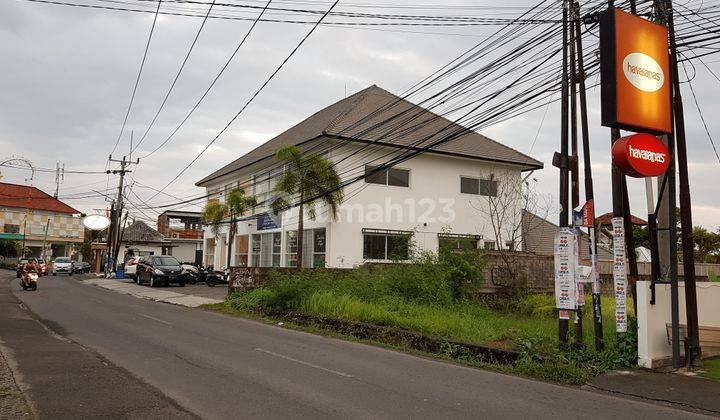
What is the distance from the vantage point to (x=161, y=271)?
3130 centimetres

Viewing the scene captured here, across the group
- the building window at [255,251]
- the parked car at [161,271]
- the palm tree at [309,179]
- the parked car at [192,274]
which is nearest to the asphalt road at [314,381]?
the palm tree at [309,179]

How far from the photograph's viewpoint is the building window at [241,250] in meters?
33.6

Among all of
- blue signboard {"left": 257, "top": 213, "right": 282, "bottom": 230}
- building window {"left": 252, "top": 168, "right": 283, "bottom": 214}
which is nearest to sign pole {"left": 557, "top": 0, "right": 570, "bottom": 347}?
blue signboard {"left": 257, "top": 213, "right": 282, "bottom": 230}

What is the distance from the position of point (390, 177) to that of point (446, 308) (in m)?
11.5

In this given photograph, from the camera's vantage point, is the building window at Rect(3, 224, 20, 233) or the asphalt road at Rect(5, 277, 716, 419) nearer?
the asphalt road at Rect(5, 277, 716, 419)

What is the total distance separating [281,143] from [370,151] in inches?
277

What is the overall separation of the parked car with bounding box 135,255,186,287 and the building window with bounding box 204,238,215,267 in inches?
250

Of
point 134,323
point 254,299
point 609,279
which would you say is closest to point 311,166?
point 254,299

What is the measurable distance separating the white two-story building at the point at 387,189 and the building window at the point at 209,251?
760 cm

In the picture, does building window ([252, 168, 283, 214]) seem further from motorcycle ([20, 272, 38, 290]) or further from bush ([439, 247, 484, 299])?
bush ([439, 247, 484, 299])

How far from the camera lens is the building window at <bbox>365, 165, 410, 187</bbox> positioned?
86.1ft

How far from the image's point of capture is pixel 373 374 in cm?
923

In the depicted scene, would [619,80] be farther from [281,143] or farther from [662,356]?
[281,143]

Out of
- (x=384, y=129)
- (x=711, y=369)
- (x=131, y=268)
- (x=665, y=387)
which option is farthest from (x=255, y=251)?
(x=665, y=387)
